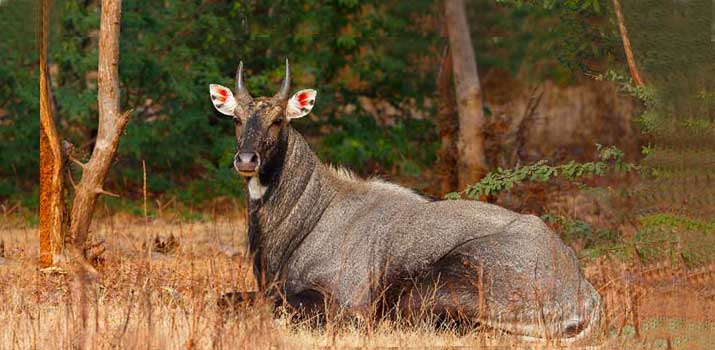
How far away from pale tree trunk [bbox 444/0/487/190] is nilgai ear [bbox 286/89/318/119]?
601 cm

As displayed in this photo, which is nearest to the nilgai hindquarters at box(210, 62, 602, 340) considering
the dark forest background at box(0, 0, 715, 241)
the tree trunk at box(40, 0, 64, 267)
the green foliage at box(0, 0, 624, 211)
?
the tree trunk at box(40, 0, 64, 267)

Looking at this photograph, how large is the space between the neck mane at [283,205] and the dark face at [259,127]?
5.6 inches

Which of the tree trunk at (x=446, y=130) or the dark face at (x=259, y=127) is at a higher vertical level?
the dark face at (x=259, y=127)

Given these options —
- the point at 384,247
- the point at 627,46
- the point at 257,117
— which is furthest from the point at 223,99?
the point at 627,46

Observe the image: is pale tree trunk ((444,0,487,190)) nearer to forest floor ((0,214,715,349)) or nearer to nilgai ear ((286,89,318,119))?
forest floor ((0,214,715,349))

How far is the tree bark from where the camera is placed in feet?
34.9

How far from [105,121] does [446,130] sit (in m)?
7.05

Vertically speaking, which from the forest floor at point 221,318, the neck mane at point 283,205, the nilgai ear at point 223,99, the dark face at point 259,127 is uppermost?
the nilgai ear at point 223,99

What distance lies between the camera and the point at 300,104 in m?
10.1

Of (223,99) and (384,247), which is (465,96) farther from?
(384,247)

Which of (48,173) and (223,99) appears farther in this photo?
(48,173)

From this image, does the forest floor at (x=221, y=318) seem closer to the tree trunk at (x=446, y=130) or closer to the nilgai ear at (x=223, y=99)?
the nilgai ear at (x=223, y=99)

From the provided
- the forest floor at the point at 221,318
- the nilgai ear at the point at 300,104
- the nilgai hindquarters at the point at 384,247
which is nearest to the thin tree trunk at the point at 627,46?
the forest floor at the point at 221,318

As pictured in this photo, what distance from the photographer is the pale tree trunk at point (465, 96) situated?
15.9 m
